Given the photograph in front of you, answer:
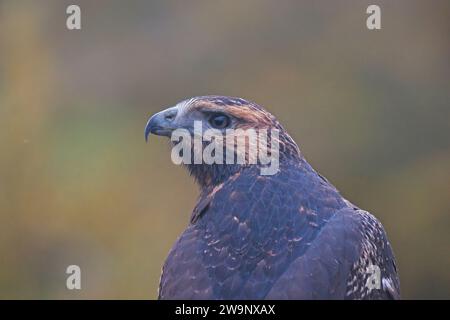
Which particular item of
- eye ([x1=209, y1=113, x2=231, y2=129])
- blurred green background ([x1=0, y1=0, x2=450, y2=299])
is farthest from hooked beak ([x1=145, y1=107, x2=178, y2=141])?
blurred green background ([x1=0, y1=0, x2=450, y2=299])

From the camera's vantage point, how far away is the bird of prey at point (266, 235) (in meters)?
5.75

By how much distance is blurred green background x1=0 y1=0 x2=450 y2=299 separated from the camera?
40.8ft

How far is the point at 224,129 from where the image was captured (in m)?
6.57

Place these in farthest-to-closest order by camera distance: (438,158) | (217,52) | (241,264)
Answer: (217,52) → (438,158) → (241,264)

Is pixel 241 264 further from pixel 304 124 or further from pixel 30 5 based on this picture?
pixel 30 5

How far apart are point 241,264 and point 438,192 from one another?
7368 millimetres

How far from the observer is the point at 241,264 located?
19.2ft

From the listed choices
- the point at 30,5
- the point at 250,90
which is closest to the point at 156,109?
the point at 250,90

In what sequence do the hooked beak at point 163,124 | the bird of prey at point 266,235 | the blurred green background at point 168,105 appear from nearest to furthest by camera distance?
the bird of prey at point 266,235
the hooked beak at point 163,124
the blurred green background at point 168,105

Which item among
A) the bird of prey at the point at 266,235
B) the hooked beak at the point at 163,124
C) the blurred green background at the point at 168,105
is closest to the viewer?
the bird of prey at the point at 266,235

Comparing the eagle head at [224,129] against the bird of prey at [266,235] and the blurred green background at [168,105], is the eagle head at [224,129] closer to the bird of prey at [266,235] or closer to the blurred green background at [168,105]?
the bird of prey at [266,235]

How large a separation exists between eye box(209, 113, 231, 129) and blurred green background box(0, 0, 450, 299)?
5.45m

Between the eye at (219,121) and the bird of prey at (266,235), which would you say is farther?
the eye at (219,121)

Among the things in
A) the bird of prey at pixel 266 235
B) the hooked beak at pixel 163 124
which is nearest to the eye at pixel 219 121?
the bird of prey at pixel 266 235
